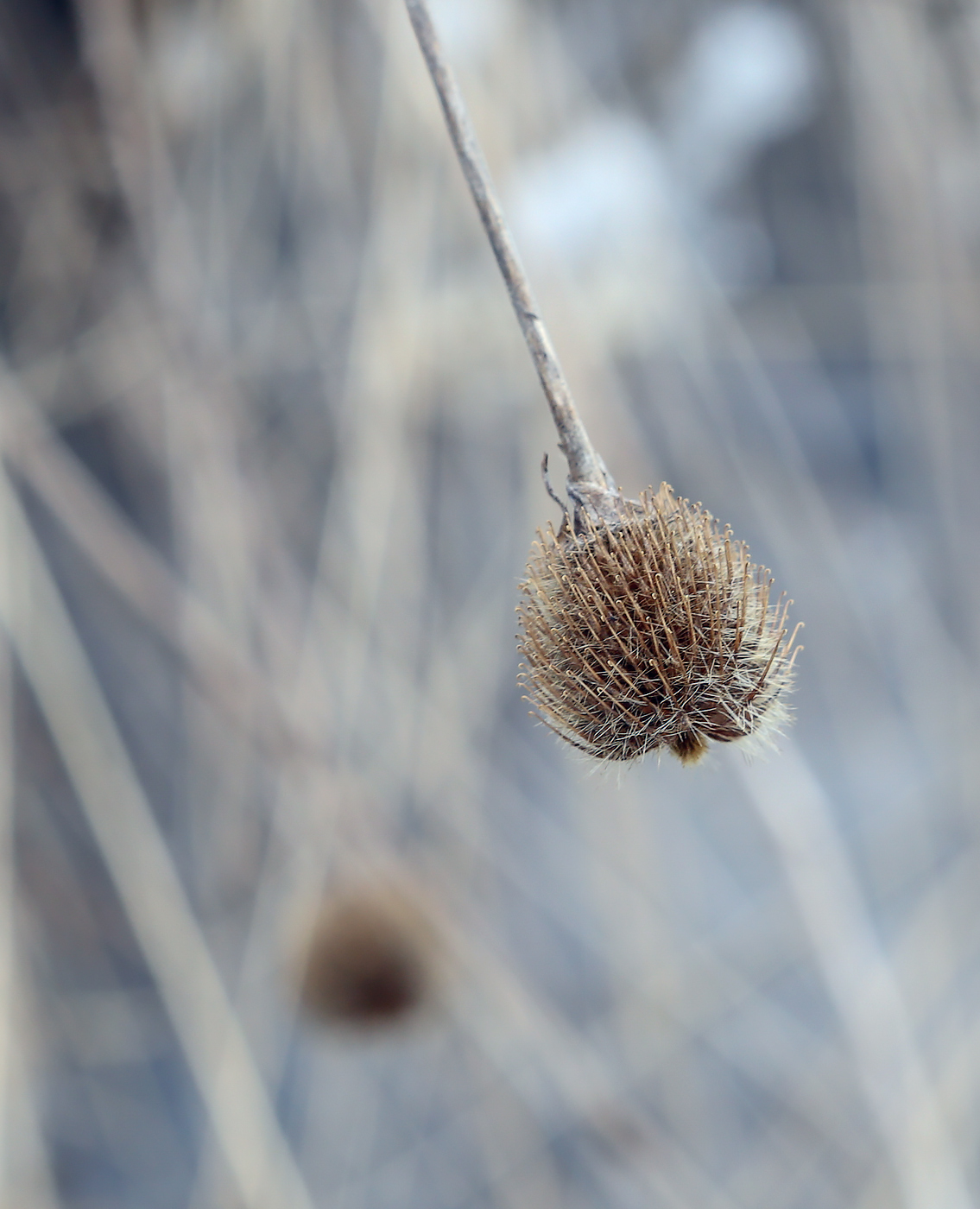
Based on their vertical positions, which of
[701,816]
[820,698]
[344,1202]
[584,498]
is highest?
[820,698]

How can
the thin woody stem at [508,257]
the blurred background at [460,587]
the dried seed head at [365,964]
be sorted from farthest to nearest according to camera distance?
the blurred background at [460,587], the dried seed head at [365,964], the thin woody stem at [508,257]

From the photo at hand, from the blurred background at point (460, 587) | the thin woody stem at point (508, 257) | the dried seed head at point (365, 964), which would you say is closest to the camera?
the thin woody stem at point (508, 257)

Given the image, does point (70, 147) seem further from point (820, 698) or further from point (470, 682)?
point (820, 698)

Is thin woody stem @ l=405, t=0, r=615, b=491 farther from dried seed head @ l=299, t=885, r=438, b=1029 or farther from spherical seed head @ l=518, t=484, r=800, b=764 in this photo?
dried seed head @ l=299, t=885, r=438, b=1029

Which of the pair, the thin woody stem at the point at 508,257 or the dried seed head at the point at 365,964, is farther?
the dried seed head at the point at 365,964

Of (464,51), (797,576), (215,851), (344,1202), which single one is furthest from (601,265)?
(344,1202)

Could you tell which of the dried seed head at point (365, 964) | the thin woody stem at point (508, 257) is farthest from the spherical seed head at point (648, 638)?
the dried seed head at point (365, 964)

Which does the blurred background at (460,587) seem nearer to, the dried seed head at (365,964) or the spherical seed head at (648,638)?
the dried seed head at (365,964)
